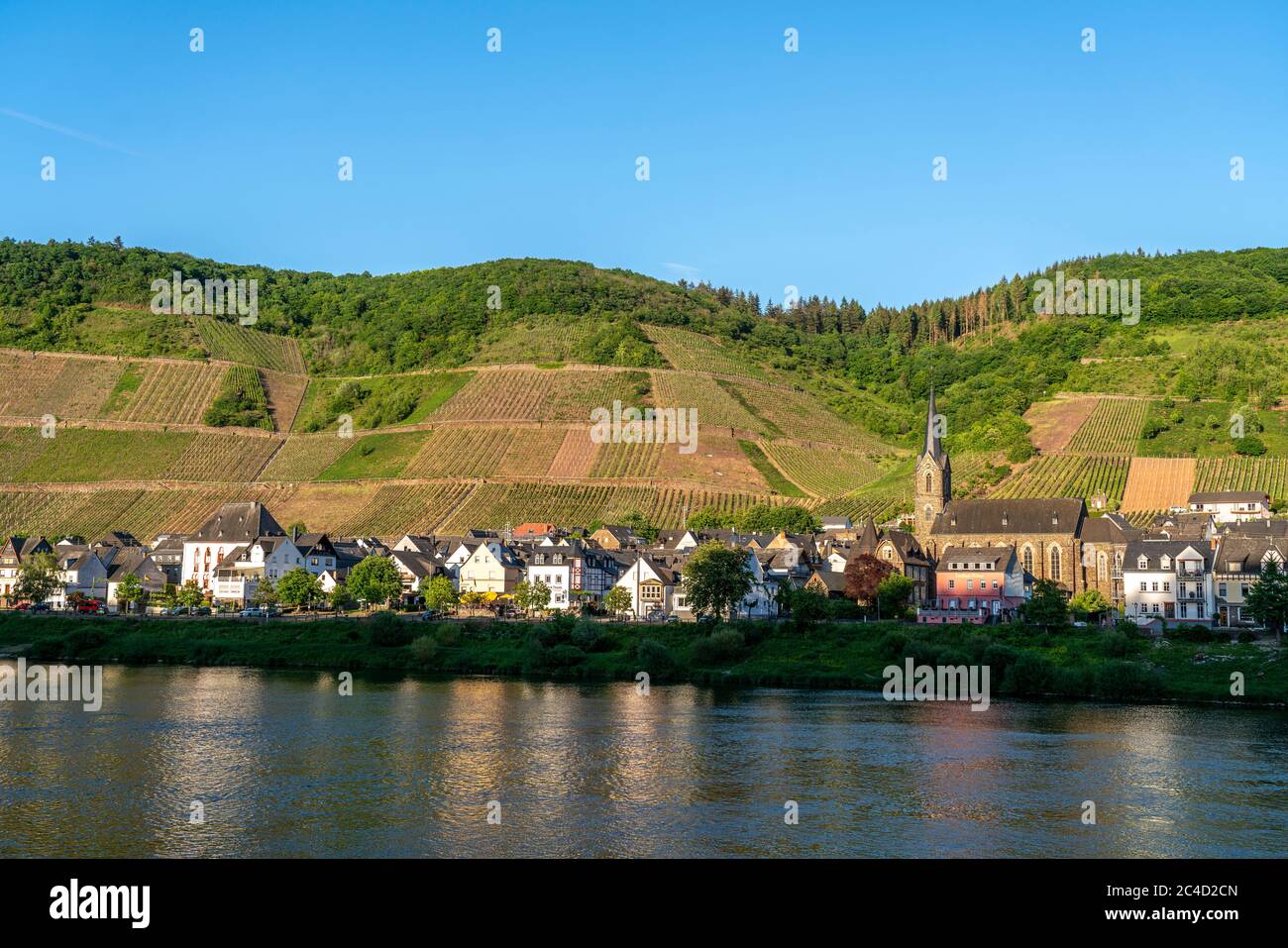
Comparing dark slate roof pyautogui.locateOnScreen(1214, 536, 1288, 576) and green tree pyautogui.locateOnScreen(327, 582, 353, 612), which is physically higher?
dark slate roof pyautogui.locateOnScreen(1214, 536, 1288, 576)

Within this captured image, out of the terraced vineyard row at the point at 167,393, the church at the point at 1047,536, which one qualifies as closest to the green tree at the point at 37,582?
the terraced vineyard row at the point at 167,393

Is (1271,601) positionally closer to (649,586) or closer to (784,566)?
(784,566)

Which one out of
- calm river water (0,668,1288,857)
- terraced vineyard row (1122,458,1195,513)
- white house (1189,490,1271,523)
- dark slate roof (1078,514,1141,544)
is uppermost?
terraced vineyard row (1122,458,1195,513)

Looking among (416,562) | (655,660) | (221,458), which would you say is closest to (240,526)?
(416,562)

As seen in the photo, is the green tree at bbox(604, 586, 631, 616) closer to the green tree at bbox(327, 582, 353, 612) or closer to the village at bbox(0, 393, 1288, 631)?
the village at bbox(0, 393, 1288, 631)

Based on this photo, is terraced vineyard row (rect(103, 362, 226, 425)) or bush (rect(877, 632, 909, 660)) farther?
terraced vineyard row (rect(103, 362, 226, 425))

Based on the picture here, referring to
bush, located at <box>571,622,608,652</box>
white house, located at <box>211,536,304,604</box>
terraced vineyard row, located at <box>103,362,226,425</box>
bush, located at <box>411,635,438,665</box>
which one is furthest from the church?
terraced vineyard row, located at <box>103,362,226,425</box>
